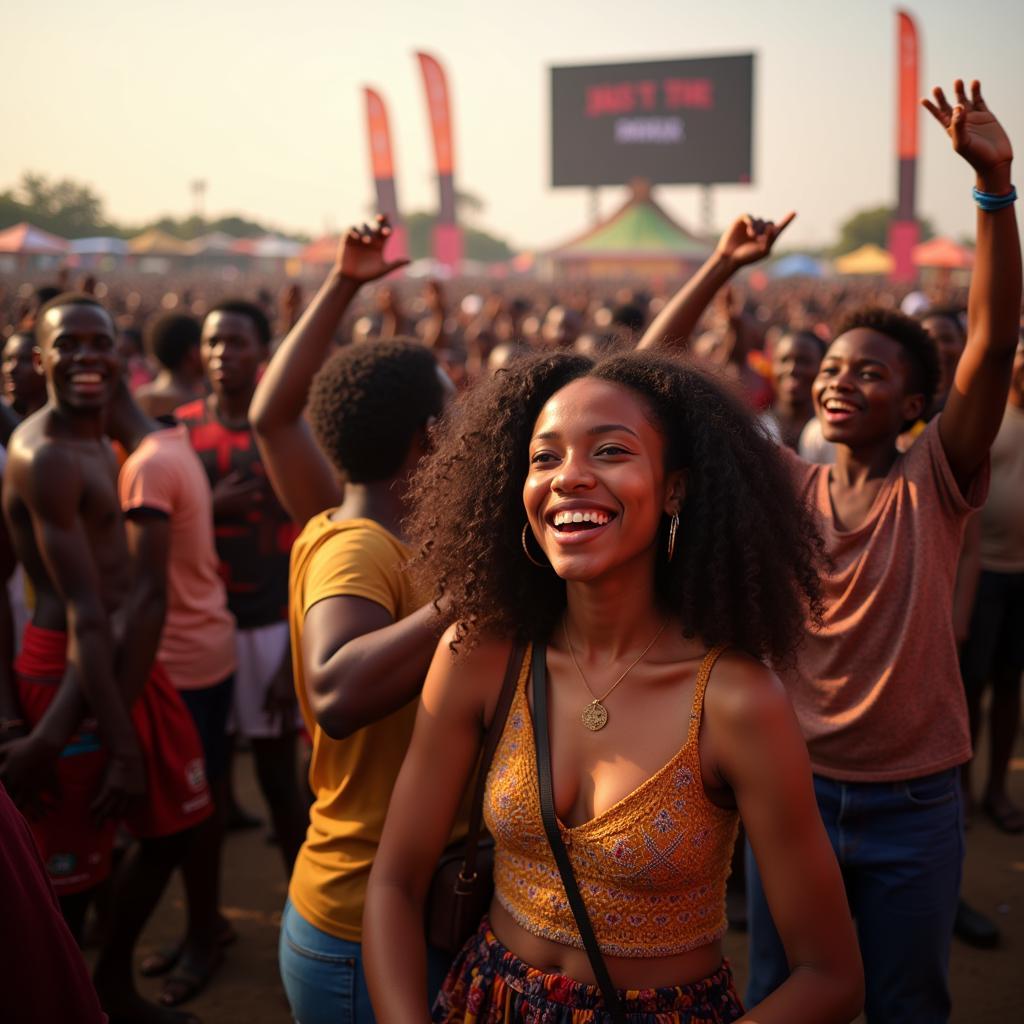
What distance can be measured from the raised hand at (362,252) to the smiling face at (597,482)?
3.50 ft

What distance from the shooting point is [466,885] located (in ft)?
5.63

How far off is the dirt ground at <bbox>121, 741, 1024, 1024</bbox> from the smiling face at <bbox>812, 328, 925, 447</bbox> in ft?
6.61

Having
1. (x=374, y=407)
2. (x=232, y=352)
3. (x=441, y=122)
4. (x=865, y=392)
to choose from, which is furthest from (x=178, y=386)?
(x=441, y=122)

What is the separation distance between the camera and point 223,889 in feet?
13.9

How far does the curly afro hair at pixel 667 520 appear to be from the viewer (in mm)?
1619

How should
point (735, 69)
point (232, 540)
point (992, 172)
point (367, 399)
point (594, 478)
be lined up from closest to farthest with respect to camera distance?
point (594, 478) < point (992, 172) < point (367, 399) < point (232, 540) < point (735, 69)

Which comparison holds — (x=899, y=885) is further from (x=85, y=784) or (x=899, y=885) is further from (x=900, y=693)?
(x=85, y=784)

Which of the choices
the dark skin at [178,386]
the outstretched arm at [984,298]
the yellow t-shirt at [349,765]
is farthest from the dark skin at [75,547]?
the dark skin at [178,386]

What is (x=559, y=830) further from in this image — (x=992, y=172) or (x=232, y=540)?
(x=232, y=540)

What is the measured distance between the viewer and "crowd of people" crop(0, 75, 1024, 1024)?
1542 millimetres

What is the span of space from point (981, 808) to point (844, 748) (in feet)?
9.45

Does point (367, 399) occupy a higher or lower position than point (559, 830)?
higher

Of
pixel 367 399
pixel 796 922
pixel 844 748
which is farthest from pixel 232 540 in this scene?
pixel 796 922

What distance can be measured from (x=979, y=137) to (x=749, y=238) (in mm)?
808
